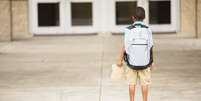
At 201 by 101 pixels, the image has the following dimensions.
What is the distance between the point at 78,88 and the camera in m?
11.1

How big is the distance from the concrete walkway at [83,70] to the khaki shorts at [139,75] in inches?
48.5

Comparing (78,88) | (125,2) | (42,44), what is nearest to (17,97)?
(78,88)

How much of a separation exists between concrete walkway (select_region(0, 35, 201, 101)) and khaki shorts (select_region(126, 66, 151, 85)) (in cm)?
123

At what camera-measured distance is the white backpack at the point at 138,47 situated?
852 cm

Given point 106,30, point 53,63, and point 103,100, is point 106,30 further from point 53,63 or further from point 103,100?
point 103,100

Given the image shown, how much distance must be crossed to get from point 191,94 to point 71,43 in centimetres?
944

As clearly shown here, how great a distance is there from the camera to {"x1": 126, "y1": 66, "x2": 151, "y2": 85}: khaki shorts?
8633 mm

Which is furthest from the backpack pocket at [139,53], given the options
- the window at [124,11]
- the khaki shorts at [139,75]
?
the window at [124,11]

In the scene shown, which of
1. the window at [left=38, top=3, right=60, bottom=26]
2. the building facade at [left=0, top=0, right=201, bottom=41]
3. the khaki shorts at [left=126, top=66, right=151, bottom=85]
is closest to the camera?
the khaki shorts at [left=126, top=66, right=151, bottom=85]

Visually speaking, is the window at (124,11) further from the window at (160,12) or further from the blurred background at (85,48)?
the window at (160,12)

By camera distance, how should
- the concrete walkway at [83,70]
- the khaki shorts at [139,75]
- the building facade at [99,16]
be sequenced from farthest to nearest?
the building facade at [99,16], the concrete walkway at [83,70], the khaki shorts at [139,75]

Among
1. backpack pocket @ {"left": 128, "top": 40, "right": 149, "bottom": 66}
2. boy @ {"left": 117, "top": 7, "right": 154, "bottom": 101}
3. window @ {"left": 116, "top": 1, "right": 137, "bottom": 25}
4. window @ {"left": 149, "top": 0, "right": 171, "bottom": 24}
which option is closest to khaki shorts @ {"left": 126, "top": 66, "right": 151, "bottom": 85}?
boy @ {"left": 117, "top": 7, "right": 154, "bottom": 101}

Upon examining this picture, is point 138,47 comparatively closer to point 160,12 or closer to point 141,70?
point 141,70

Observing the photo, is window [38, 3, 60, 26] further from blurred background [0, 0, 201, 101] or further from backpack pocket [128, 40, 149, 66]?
backpack pocket [128, 40, 149, 66]
